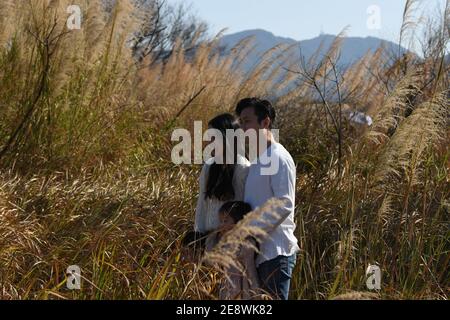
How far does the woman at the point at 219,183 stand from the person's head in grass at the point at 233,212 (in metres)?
0.19

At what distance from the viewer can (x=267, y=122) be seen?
14.0 feet

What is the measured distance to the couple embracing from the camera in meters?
4.07

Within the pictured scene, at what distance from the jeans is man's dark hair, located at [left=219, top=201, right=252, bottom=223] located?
0.87 ft

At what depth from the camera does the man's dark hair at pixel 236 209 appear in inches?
159

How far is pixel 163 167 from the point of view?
7.16m

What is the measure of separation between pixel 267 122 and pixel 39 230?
1632 millimetres

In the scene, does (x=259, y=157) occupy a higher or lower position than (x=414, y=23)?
lower
